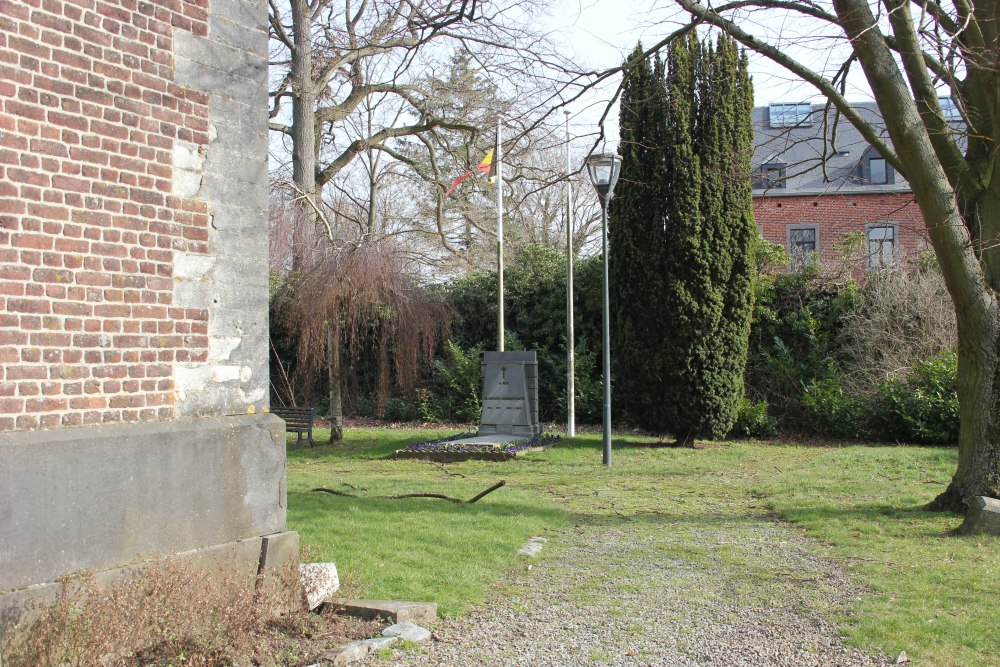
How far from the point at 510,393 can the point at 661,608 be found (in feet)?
33.1

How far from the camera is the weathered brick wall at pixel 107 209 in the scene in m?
3.88

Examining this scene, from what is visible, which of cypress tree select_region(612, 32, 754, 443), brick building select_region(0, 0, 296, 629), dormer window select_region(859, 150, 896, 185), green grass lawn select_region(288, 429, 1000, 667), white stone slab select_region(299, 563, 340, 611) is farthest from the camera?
dormer window select_region(859, 150, 896, 185)

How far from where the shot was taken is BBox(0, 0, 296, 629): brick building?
386 centimetres

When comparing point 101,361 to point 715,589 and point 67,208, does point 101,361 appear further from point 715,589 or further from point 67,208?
point 715,589

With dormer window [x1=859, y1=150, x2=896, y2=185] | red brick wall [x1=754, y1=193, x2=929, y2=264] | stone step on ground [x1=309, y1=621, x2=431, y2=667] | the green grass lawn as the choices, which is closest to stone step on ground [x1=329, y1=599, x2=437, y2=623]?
stone step on ground [x1=309, y1=621, x2=431, y2=667]

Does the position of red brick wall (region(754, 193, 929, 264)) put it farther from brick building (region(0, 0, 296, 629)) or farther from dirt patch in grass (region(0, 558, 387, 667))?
dirt patch in grass (region(0, 558, 387, 667))

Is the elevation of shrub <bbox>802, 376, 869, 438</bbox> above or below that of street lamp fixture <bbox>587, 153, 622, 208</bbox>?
below

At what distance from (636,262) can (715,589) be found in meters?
8.99

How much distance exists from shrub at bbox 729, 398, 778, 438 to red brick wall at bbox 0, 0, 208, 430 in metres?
12.2

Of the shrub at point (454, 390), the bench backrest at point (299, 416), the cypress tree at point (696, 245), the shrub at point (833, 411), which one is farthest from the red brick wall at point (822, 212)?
the bench backrest at point (299, 416)

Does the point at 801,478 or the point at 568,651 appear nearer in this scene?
the point at 568,651

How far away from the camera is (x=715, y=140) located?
13602 millimetres

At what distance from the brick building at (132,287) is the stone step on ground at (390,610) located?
617mm

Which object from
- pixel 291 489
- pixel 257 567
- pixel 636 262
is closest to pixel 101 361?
pixel 257 567
